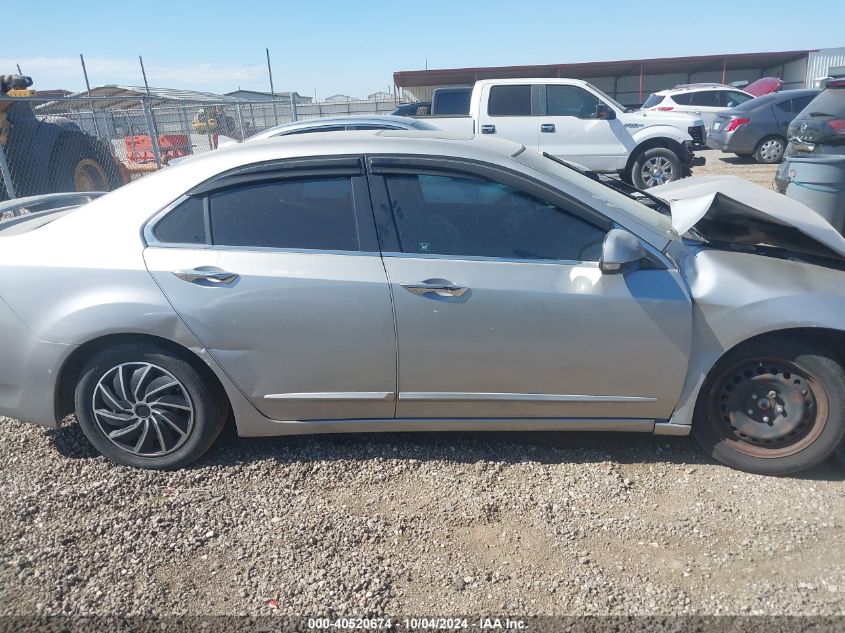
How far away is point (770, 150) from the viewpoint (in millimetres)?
14562

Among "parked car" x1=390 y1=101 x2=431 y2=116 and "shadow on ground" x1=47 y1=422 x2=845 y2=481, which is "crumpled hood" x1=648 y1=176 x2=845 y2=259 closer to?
"shadow on ground" x1=47 y1=422 x2=845 y2=481

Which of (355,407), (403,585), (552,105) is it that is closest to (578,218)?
(355,407)

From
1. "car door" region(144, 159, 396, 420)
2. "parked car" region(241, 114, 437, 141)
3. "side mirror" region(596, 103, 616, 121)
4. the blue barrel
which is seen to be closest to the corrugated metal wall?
"side mirror" region(596, 103, 616, 121)

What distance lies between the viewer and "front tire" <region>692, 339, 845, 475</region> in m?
2.93

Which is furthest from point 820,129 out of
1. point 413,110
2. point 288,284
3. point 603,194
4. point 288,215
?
point 413,110

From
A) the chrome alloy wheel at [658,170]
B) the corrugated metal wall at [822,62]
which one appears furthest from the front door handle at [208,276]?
the corrugated metal wall at [822,62]

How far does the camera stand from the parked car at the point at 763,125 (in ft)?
47.0

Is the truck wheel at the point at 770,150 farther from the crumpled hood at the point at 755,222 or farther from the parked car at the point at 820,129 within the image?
the crumpled hood at the point at 755,222

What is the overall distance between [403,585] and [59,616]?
4.36 feet

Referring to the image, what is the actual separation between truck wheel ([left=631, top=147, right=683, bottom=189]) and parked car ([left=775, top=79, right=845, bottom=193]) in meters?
3.75

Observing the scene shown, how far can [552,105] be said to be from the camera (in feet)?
36.1

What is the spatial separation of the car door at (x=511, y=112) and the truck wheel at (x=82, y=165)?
20.6 feet

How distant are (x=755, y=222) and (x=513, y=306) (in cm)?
134

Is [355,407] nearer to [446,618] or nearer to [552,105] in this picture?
[446,618]
